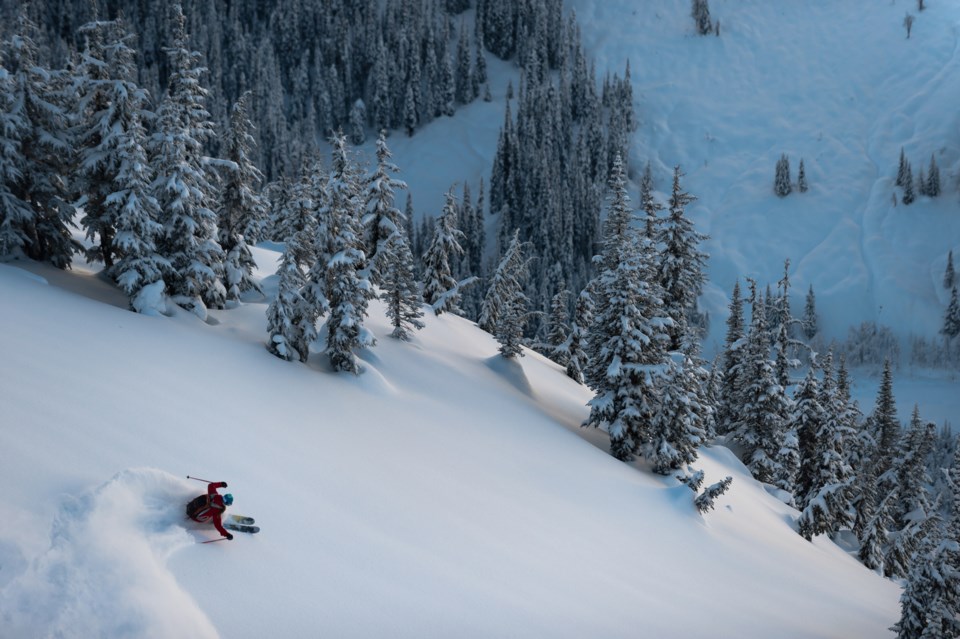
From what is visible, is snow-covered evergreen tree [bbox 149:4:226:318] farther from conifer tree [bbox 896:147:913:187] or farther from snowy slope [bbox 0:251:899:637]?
conifer tree [bbox 896:147:913:187]

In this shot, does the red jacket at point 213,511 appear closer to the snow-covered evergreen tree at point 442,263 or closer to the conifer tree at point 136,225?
the conifer tree at point 136,225

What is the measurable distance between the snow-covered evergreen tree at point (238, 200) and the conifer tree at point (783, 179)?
117 metres

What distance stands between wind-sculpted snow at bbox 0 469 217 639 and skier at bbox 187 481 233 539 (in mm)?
292

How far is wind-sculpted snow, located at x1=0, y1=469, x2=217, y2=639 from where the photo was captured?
317 inches

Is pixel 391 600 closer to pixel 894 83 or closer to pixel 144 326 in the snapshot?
pixel 144 326

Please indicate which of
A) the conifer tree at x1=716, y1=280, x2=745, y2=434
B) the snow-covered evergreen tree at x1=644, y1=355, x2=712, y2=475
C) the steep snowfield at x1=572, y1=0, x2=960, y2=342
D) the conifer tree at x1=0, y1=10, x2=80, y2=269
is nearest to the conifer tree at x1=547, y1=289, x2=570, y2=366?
the conifer tree at x1=716, y1=280, x2=745, y2=434

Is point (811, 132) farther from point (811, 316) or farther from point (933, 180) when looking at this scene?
point (811, 316)

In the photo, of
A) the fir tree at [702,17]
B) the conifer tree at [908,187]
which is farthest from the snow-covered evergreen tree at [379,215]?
the fir tree at [702,17]

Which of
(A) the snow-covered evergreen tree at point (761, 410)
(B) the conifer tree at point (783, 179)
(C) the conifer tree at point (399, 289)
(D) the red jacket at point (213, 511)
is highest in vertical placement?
(B) the conifer tree at point (783, 179)

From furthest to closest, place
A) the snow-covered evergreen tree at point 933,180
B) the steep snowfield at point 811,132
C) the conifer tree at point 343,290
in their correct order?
the snow-covered evergreen tree at point 933,180, the steep snowfield at point 811,132, the conifer tree at point 343,290

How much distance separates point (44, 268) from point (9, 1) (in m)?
190

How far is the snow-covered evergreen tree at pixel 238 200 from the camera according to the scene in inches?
1038

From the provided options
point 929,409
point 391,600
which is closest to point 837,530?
point 391,600

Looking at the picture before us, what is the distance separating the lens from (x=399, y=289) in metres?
31.3
